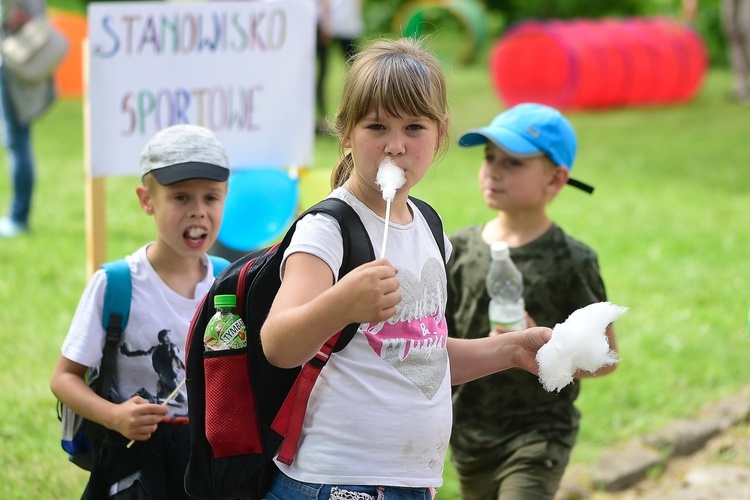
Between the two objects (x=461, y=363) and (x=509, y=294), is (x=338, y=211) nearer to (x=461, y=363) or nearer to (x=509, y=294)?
(x=461, y=363)

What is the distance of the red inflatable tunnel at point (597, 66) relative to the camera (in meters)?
15.2

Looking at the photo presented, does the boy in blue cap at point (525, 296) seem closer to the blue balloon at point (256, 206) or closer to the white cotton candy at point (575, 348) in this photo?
the white cotton candy at point (575, 348)

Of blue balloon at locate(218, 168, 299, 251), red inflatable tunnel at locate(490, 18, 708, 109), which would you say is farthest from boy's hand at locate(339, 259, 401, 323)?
red inflatable tunnel at locate(490, 18, 708, 109)

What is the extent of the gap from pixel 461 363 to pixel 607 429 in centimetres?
252

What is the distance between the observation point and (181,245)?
3146 millimetres

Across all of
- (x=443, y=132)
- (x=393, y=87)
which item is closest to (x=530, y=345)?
(x=443, y=132)

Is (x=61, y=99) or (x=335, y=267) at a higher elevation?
(x=335, y=267)

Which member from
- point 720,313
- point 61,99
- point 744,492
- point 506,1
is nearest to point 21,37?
point 720,313

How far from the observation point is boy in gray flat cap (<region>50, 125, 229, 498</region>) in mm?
2957

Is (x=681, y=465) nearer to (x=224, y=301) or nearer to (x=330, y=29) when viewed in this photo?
(x=224, y=301)

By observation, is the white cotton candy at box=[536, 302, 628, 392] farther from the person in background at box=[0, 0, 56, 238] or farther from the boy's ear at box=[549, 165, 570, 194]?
the person in background at box=[0, 0, 56, 238]

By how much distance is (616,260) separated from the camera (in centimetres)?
773

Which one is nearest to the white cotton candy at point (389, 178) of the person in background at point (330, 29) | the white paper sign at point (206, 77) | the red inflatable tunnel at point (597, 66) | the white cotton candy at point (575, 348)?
the white cotton candy at point (575, 348)

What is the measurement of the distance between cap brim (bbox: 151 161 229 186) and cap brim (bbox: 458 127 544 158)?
3.19ft
